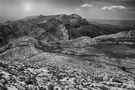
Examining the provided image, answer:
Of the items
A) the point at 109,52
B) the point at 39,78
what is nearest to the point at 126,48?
the point at 109,52

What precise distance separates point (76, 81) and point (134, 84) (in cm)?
872

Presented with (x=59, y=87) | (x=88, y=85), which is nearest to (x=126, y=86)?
(x=88, y=85)

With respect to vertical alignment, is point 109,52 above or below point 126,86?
below

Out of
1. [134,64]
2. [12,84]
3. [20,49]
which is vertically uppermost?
[12,84]

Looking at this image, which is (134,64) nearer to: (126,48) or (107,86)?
Result: (126,48)

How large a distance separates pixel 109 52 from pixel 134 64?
17.9 metres

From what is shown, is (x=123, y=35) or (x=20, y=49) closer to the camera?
(x=20, y=49)

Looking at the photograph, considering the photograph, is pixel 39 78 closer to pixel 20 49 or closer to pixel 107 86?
pixel 107 86

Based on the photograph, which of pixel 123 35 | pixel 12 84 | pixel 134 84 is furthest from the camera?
pixel 123 35

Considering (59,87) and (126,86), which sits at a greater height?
(59,87)

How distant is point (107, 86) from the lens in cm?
2186

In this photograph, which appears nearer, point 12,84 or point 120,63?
point 12,84

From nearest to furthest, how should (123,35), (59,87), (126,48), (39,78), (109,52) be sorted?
(59,87) → (39,78) → (109,52) → (126,48) → (123,35)

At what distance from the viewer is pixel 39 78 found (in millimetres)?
21109
